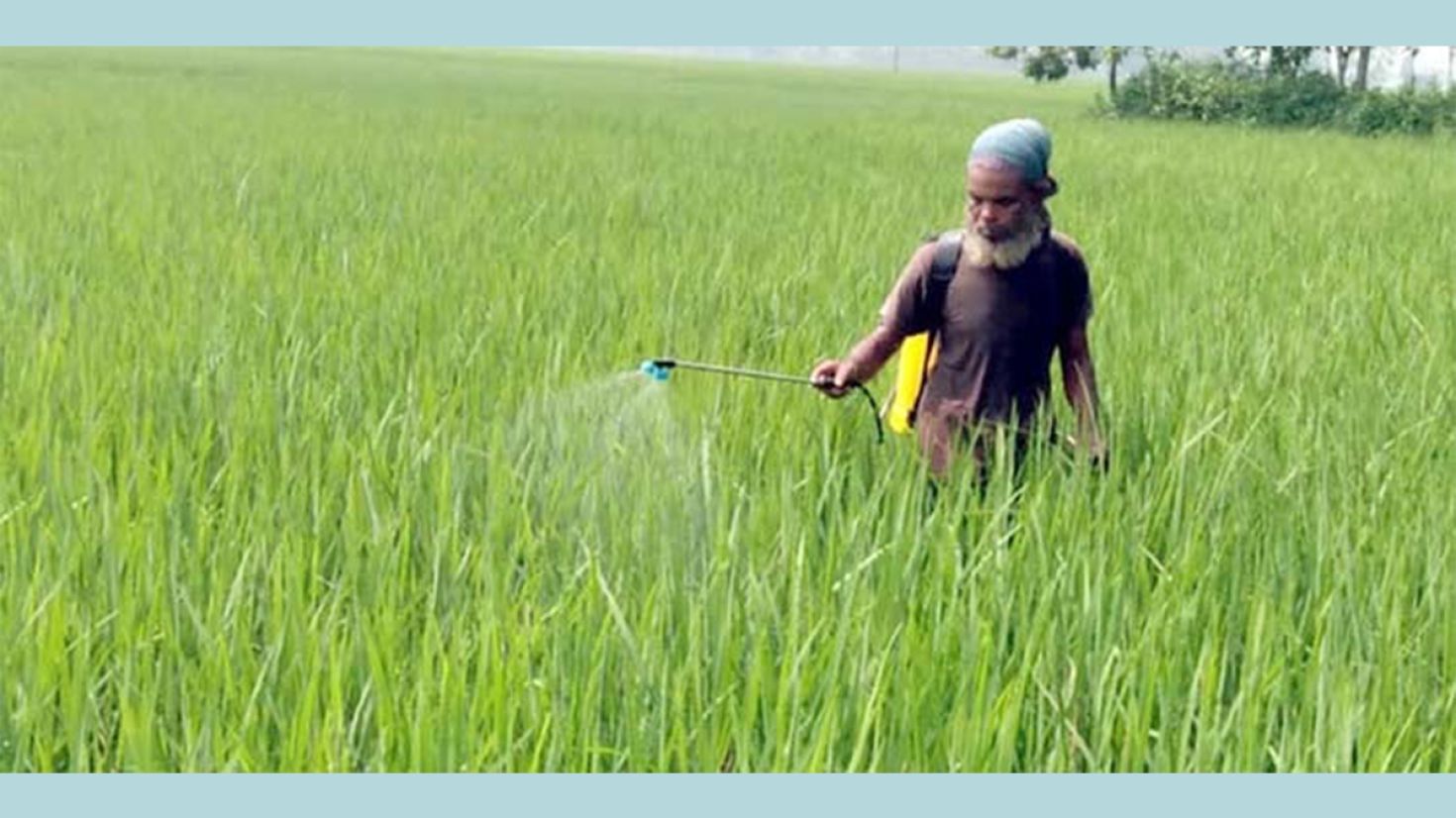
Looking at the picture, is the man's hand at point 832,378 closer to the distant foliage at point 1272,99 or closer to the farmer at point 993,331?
the farmer at point 993,331

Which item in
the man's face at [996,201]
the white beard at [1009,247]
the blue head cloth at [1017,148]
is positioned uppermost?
the blue head cloth at [1017,148]

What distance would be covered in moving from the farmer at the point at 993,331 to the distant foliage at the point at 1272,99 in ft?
52.1

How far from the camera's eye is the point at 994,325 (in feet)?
6.77

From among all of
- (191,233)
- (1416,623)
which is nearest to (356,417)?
(1416,623)

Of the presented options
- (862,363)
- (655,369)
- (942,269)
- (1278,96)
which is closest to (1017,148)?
(942,269)

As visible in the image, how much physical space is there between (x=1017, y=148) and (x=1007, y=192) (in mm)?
59

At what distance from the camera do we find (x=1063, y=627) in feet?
5.11

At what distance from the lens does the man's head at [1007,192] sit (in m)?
1.94

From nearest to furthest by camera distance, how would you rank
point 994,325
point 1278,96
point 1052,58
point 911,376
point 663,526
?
point 663,526
point 994,325
point 911,376
point 1278,96
point 1052,58

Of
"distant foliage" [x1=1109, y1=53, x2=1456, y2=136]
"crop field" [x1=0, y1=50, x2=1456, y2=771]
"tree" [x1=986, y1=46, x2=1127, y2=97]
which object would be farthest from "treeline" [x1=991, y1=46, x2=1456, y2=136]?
"crop field" [x1=0, y1=50, x2=1456, y2=771]

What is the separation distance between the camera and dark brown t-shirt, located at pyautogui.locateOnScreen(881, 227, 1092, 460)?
2055 mm

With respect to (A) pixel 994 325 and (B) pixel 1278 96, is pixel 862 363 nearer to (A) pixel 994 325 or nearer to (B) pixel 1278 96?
(A) pixel 994 325

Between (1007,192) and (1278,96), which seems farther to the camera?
(1278,96)

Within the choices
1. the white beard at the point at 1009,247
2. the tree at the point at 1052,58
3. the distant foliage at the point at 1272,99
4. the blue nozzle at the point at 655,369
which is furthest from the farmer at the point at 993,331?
the tree at the point at 1052,58
